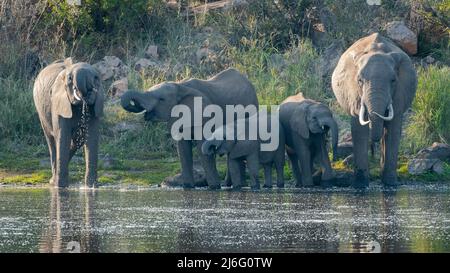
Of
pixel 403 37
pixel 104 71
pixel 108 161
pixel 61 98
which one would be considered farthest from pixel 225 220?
pixel 403 37

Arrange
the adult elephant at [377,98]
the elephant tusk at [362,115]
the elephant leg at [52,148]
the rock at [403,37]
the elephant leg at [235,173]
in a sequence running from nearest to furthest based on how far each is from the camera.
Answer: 1. the elephant tusk at [362,115]
2. the adult elephant at [377,98]
3. the elephant leg at [235,173]
4. the elephant leg at [52,148]
5. the rock at [403,37]

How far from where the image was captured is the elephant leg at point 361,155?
25.0 m

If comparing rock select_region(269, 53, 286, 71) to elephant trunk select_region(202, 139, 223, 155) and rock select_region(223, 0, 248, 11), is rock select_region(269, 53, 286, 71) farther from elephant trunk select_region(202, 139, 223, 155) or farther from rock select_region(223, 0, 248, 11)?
elephant trunk select_region(202, 139, 223, 155)

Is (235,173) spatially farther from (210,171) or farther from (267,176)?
(267,176)

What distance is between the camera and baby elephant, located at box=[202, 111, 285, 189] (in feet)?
81.8

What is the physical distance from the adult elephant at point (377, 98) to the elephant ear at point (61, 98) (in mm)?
4363

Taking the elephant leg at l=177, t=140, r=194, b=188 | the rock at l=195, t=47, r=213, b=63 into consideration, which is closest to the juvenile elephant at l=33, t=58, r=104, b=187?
the elephant leg at l=177, t=140, r=194, b=188

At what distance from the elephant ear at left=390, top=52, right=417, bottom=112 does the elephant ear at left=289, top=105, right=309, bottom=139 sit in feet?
4.76

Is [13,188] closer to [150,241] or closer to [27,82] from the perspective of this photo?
[27,82]

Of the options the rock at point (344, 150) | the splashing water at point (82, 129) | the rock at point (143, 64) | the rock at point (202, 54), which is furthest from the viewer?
the rock at point (202, 54)

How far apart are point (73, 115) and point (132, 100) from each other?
3.26 ft

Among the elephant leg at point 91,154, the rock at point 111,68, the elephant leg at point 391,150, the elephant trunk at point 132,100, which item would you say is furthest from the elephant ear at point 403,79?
the rock at point 111,68

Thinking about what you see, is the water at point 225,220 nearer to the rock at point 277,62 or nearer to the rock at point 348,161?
the rock at point 348,161
